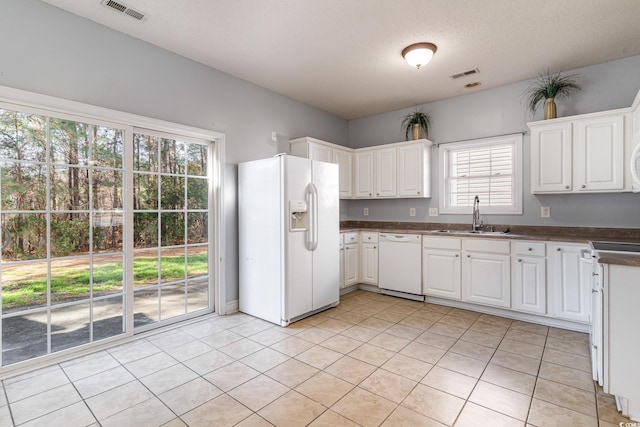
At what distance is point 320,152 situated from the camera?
14.6 ft

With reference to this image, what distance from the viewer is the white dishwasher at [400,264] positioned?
13.2 feet

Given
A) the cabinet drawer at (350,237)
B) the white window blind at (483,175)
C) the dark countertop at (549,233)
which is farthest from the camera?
the cabinet drawer at (350,237)

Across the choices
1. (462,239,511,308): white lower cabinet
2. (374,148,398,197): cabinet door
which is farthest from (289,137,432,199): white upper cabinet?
(462,239,511,308): white lower cabinet

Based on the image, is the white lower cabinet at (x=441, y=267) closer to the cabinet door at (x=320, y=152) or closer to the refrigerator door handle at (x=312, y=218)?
the refrigerator door handle at (x=312, y=218)

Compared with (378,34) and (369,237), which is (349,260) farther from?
(378,34)

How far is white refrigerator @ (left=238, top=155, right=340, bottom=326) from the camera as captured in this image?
320 centimetres

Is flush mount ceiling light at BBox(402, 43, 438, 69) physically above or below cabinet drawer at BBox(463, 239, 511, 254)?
above

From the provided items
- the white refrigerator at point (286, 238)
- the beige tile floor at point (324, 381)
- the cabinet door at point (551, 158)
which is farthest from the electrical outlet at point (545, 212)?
the white refrigerator at point (286, 238)

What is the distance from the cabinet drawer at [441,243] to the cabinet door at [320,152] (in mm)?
1805

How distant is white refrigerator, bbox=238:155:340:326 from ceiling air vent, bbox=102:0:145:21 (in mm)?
1597

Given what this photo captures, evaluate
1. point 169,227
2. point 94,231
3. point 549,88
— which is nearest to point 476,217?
point 549,88

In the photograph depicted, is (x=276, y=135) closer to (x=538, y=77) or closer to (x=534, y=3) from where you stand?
(x=534, y=3)

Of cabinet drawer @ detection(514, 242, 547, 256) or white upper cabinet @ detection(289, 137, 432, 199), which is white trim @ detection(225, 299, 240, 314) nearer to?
white upper cabinet @ detection(289, 137, 432, 199)

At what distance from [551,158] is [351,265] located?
2.75m
